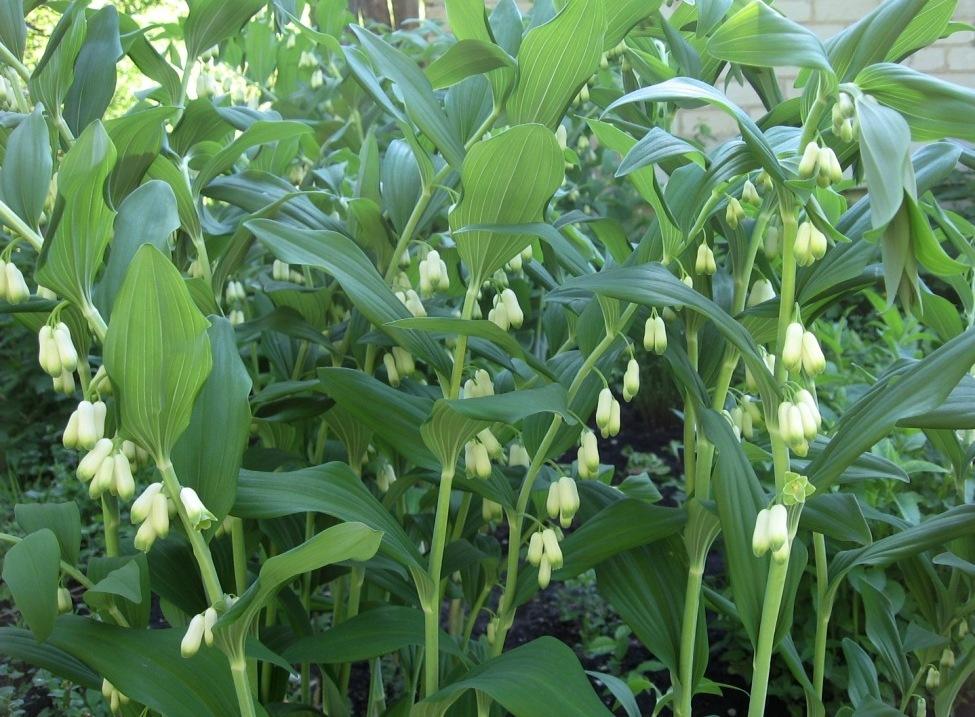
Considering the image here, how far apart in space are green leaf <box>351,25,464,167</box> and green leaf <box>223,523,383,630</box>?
51 cm

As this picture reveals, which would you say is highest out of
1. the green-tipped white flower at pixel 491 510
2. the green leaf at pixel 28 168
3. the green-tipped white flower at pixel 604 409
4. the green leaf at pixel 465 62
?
the green leaf at pixel 465 62

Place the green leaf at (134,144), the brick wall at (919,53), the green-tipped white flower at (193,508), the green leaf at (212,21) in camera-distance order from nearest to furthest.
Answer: the green-tipped white flower at (193,508) < the green leaf at (134,144) < the green leaf at (212,21) < the brick wall at (919,53)

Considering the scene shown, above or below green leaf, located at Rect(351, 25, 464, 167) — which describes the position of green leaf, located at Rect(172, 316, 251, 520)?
below

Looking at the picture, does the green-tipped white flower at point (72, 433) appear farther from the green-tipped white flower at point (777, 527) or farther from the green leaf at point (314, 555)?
the green-tipped white flower at point (777, 527)

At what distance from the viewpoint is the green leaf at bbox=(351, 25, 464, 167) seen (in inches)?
45.9

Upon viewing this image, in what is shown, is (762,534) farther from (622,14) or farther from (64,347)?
(64,347)

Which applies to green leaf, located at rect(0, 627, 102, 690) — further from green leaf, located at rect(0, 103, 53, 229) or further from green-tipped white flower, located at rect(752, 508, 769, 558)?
green-tipped white flower, located at rect(752, 508, 769, 558)

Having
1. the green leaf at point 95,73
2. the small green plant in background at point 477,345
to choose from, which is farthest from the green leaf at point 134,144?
the green leaf at point 95,73

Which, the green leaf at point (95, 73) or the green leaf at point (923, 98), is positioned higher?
the green leaf at point (923, 98)

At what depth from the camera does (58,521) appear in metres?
1.28

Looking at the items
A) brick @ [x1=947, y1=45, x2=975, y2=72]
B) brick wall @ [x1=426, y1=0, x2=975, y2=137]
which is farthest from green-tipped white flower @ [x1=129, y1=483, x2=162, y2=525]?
brick @ [x1=947, y1=45, x2=975, y2=72]

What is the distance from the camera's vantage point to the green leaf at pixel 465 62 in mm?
1140

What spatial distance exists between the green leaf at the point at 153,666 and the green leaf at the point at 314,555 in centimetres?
24

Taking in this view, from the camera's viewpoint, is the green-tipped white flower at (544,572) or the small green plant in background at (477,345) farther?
the green-tipped white flower at (544,572)
